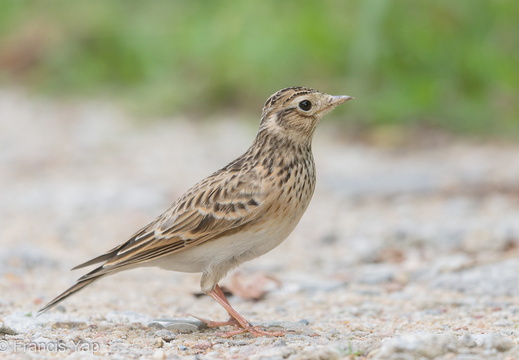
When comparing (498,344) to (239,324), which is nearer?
(498,344)

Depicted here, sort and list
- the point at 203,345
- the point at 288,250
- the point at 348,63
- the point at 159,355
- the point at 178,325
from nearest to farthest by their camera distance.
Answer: the point at 159,355, the point at 203,345, the point at 178,325, the point at 288,250, the point at 348,63

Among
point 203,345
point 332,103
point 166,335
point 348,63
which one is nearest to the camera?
point 203,345

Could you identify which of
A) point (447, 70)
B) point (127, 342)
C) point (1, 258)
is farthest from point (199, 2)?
point (127, 342)

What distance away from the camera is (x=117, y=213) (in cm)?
817

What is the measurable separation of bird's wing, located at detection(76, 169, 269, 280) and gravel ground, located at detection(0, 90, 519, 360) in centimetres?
36

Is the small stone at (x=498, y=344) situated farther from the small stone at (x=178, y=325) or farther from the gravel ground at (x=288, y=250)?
the small stone at (x=178, y=325)

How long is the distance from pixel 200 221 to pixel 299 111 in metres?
0.82

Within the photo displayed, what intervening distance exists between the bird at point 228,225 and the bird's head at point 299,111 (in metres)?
0.07

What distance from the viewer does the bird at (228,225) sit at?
479 cm

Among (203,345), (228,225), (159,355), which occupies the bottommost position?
(159,355)

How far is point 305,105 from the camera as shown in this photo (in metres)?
5.19

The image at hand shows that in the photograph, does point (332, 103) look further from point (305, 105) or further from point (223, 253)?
point (223, 253)

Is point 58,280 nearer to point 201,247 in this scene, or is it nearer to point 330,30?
point 201,247

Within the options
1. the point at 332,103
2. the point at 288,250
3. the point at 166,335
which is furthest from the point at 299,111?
the point at 288,250
